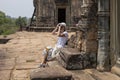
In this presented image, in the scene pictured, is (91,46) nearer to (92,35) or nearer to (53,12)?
(92,35)

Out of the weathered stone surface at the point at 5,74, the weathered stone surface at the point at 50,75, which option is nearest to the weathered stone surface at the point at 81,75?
the weathered stone surface at the point at 50,75

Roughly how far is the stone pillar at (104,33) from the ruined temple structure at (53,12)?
21298 mm

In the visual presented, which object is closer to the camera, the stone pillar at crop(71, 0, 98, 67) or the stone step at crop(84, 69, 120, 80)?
the stone step at crop(84, 69, 120, 80)

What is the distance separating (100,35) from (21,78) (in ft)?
6.30

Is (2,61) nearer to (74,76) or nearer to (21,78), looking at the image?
(21,78)

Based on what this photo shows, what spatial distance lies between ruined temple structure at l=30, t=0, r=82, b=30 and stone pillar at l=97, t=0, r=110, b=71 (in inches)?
839

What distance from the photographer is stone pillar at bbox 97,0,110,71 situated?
→ 20.9 ft

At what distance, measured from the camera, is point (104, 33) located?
21.0 feet

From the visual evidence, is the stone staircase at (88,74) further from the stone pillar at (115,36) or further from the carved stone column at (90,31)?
the carved stone column at (90,31)

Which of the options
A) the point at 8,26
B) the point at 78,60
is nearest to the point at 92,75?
the point at 78,60

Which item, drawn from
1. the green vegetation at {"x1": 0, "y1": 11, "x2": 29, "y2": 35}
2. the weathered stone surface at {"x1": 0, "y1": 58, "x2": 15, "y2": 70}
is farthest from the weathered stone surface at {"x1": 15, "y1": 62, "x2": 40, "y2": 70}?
the green vegetation at {"x1": 0, "y1": 11, "x2": 29, "y2": 35}

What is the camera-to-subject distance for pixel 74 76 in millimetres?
5980

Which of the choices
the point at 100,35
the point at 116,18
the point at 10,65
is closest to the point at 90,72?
the point at 100,35

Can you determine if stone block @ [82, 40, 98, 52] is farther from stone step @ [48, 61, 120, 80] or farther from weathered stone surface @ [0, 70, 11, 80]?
weathered stone surface @ [0, 70, 11, 80]
